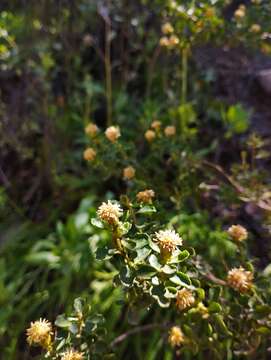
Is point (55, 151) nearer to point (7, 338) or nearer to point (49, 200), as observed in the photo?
point (49, 200)

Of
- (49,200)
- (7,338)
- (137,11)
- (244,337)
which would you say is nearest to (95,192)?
(49,200)

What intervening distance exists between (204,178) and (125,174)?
340 mm

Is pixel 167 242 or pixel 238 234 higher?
pixel 167 242

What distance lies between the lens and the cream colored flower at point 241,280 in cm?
94

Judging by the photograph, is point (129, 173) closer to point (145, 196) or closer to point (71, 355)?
point (145, 196)

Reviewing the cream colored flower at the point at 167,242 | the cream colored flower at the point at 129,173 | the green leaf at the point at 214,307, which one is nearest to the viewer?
the cream colored flower at the point at 167,242

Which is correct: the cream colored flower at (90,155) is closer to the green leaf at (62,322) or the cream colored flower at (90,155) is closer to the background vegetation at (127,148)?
the background vegetation at (127,148)

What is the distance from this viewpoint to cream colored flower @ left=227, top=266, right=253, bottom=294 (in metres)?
0.94

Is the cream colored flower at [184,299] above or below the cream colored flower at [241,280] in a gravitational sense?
below

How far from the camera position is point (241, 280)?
935 mm

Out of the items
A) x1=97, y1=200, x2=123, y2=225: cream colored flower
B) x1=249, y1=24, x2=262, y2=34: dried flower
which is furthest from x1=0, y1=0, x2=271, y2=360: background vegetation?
x1=97, y1=200, x2=123, y2=225: cream colored flower

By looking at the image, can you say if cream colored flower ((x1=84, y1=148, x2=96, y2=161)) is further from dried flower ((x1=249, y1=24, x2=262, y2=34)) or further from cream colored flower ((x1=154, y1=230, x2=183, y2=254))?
dried flower ((x1=249, y1=24, x2=262, y2=34))

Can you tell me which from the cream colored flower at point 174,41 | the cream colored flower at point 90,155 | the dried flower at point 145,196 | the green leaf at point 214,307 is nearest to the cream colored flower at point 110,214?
the dried flower at point 145,196

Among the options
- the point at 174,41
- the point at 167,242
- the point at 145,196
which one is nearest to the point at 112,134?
the point at 145,196
